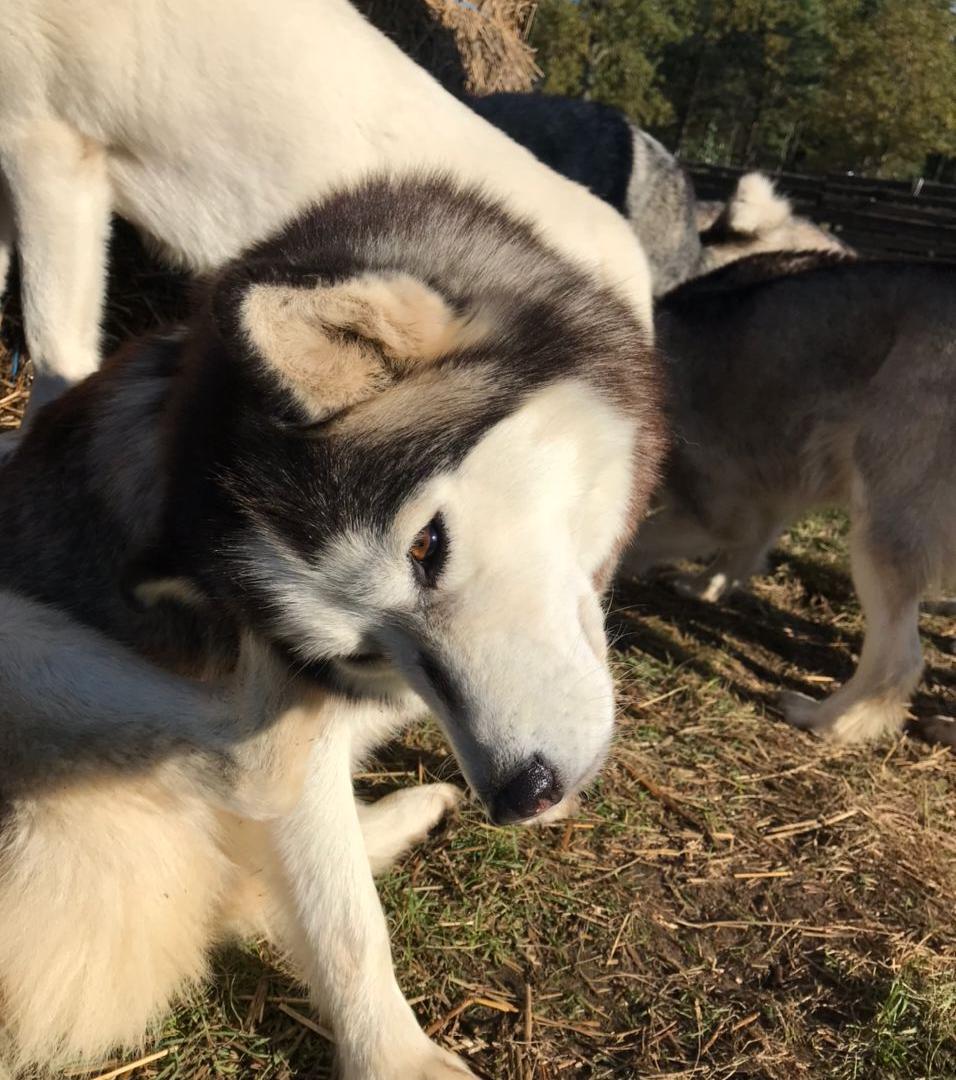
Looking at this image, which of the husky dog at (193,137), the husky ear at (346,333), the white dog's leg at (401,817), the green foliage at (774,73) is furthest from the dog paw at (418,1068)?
the green foliage at (774,73)

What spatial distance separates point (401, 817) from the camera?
2816 millimetres

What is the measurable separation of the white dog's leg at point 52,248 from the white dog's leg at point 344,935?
1.96 meters

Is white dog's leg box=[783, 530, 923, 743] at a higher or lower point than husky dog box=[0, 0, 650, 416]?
lower

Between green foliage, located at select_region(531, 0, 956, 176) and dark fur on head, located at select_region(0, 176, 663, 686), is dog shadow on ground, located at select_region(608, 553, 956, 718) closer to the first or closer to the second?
dark fur on head, located at select_region(0, 176, 663, 686)

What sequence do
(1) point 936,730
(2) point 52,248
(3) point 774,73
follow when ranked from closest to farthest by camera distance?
(2) point 52,248, (1) point 936,730, (3) point 774,73

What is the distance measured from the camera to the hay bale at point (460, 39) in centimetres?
680

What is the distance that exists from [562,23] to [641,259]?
36.4 metres

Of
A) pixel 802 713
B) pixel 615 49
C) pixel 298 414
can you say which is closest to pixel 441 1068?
pixel 298 414

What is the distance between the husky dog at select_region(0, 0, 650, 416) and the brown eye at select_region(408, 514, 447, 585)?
175 centimetres

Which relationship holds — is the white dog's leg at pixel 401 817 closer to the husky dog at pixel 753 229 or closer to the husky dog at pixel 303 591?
the husky dog at pixel 303 591

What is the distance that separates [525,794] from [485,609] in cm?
34

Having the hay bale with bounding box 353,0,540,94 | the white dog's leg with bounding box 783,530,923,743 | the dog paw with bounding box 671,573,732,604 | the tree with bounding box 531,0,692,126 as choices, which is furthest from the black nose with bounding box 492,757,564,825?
the tree with bounding box 531,0,692,126

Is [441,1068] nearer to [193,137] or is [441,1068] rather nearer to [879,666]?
[879,666]

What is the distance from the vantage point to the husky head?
1.70 metres
